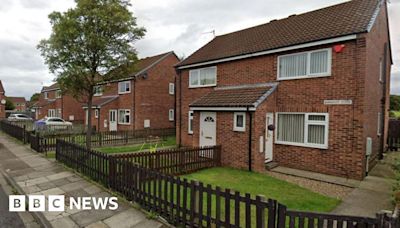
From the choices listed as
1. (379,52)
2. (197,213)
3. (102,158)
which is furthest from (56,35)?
(379,52)

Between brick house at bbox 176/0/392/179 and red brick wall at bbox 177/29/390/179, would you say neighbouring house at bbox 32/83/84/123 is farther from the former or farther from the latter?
red brick wall at bbox 177/29/390/179

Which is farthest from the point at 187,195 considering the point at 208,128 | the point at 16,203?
the point at 208,128

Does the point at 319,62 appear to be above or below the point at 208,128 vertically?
above

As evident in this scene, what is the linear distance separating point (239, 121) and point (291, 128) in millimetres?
2358

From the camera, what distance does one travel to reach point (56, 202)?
6586mm

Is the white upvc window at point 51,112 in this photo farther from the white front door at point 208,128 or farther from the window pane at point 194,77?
the white front door at point 208,128

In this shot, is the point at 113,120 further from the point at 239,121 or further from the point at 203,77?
the point at 239,121

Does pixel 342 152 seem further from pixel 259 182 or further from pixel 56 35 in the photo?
pixel 56 35

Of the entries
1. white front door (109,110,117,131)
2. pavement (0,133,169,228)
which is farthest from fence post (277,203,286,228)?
white front door (109,110,117,131)

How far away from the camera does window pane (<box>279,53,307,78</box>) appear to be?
10617 mm

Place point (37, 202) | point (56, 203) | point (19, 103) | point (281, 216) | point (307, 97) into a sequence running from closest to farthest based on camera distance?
point (281, 216)
point (56, 203)
point (37, 202)
point (307, 97)
point (19, 103)

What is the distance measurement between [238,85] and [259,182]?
6.15 m

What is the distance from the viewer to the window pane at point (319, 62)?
32.7 feet

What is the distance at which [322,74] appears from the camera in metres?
9.95
